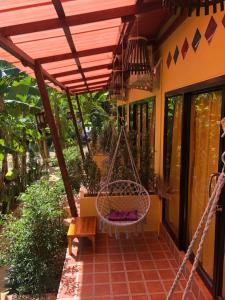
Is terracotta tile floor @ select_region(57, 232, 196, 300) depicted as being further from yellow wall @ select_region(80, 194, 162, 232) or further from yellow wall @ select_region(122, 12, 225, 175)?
yellow wall @ select_region(122, 12, 225, 175)

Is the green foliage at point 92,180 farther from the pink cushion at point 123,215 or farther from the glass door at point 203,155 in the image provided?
the glass door at point 203,155

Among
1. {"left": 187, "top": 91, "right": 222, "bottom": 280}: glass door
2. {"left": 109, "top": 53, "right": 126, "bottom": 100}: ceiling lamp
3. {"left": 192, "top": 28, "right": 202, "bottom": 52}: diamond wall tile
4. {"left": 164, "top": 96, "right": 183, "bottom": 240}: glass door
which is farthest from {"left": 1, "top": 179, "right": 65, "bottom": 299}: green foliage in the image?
{"left": 192, "top": 28, "right": 202, "bottom": 52}: diamond wall tile

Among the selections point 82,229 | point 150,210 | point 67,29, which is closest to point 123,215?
point 82,229

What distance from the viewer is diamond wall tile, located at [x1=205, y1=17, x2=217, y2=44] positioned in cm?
274

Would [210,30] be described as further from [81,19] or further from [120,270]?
[120,270]

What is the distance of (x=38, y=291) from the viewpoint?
357 cm

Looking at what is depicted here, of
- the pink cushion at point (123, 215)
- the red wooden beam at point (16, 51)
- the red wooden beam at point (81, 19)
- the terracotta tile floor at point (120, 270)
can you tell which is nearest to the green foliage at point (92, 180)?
the pink cushion at point (123, 215)

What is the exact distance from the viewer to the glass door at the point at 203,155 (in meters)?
2.91

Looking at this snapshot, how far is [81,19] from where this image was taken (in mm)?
2654

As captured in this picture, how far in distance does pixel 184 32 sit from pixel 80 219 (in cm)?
292

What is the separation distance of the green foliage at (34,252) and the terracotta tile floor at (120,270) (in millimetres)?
214

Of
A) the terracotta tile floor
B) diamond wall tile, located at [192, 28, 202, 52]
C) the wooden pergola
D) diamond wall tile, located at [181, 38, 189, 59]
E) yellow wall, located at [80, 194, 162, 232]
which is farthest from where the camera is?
yellow wall, located at [80, 194, 162, 232]

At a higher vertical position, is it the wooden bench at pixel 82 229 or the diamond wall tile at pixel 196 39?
the diamond wall tile at pixel 196 39

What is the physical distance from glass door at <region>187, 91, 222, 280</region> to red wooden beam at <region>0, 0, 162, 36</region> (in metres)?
1.03
